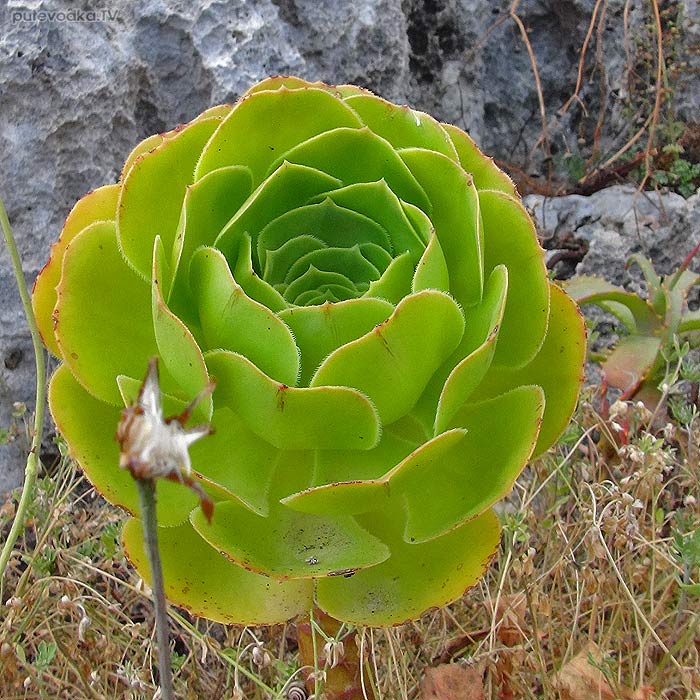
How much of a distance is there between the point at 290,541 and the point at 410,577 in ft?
0.30

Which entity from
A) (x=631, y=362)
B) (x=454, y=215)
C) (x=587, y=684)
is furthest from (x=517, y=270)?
(x=631, y=362)

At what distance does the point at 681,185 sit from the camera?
5.28 ft

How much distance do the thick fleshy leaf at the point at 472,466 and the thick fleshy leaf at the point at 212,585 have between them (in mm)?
101

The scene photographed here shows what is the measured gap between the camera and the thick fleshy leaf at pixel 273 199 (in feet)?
1.82

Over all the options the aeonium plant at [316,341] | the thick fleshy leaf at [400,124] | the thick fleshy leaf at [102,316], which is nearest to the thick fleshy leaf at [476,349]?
the aeonium plant at [316,341]

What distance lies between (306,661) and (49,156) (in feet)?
2.29

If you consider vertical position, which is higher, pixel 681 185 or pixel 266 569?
pixel 266 569

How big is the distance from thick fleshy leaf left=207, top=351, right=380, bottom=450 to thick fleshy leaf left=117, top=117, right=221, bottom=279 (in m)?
0.11

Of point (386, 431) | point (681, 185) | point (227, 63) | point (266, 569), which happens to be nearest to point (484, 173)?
point (386, 431)

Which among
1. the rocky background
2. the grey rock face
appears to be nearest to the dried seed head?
the rocky background

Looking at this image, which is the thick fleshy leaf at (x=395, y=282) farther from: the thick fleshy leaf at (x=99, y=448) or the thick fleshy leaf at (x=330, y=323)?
the thick fleshy leaf at (x=99, y=448)

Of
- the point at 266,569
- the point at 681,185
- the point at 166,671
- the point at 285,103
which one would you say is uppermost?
the point at 285,103

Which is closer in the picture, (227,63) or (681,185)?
(227,63)

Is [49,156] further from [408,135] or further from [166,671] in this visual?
[166,671]
